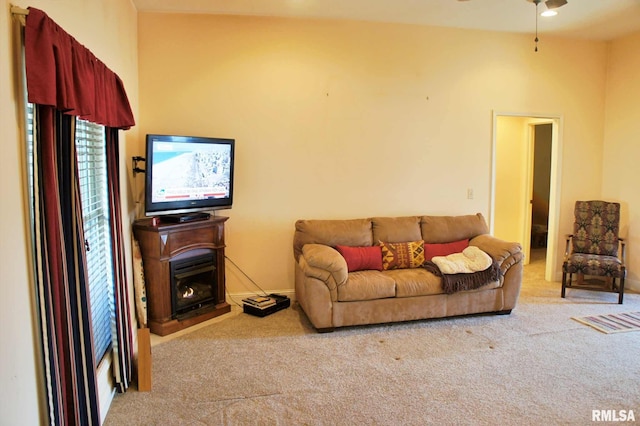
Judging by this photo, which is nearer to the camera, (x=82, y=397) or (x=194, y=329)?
(x=82, y=397)

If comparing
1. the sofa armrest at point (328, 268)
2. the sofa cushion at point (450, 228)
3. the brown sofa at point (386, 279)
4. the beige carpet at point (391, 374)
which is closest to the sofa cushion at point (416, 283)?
the brown sofa at point (386, 279)

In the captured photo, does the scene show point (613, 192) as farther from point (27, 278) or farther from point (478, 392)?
point (27, 278)

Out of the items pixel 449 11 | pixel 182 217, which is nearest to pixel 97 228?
pixel 182 217

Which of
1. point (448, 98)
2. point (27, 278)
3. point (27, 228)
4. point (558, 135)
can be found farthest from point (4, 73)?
point (558, 135)

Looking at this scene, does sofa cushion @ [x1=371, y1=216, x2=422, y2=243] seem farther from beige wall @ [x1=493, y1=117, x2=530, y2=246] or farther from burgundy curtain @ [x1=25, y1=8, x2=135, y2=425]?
burgundy curtain @ [x1=25, y1=8, x2=135, y2=425]

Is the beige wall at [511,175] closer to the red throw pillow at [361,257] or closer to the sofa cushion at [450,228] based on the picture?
the sofa cushion at [450,228]

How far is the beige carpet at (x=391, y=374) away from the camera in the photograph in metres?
2.57

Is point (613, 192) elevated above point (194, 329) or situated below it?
above

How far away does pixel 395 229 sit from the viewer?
451 cm

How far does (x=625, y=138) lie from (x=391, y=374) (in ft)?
13.8

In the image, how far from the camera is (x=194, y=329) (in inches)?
152

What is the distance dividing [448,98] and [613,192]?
7.72ft

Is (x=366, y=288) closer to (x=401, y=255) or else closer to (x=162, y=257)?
(x=401, y=255)

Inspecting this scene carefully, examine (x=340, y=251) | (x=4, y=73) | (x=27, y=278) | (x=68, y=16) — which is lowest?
(x=340, y=251)
